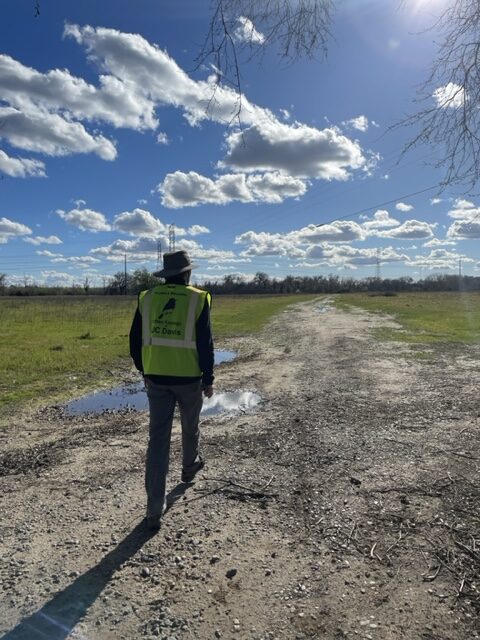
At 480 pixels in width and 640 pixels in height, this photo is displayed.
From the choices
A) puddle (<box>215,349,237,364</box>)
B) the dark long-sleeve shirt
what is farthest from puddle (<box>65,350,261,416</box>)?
puddle (<box>215,349,237,364</box>)

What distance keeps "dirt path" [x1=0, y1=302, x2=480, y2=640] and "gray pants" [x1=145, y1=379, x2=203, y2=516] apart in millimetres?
264

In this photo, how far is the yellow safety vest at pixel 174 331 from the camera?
13.1 ft

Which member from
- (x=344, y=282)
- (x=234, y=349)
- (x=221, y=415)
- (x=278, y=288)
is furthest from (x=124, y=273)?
(x=221, y=415)

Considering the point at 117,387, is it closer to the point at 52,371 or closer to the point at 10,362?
the point at 52,371

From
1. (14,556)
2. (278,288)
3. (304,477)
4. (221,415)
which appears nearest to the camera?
(14,556)

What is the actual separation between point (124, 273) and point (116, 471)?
111569mm

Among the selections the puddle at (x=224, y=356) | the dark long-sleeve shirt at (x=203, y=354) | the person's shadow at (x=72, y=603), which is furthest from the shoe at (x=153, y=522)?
the puddle at (x=224, y=356)

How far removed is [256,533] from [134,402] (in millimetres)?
5569

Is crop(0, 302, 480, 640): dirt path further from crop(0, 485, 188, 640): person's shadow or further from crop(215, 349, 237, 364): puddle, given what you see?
crop(215, 349, 237, 364): puddle

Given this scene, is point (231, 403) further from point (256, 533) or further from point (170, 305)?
point (256, 533)

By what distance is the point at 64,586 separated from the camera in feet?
9.89

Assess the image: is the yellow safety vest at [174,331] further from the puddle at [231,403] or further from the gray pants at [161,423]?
the puddle at [231,403]

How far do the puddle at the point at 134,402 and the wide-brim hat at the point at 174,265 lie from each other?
142 inches

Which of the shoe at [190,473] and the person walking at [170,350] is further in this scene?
the shoe at [190,473]
